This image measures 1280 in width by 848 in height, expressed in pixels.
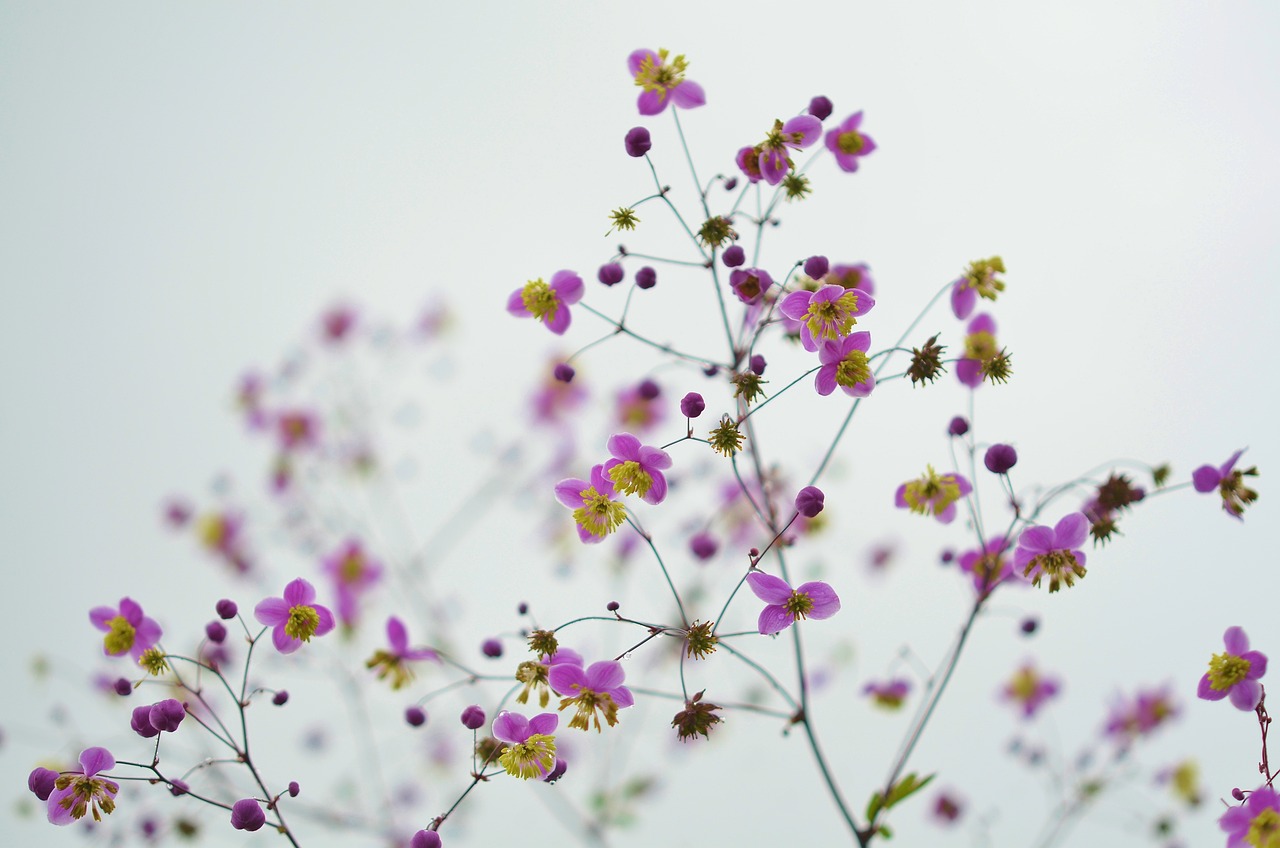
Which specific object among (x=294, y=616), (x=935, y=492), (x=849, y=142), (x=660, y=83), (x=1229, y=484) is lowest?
(x=294, y=616)

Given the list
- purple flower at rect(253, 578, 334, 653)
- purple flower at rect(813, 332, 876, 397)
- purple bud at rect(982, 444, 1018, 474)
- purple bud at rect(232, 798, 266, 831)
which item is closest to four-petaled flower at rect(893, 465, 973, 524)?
purple bud at rect(982, 444, 1018, 474)

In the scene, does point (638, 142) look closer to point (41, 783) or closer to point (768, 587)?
point (768, 587)

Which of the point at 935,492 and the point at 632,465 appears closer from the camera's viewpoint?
the point at 632,465

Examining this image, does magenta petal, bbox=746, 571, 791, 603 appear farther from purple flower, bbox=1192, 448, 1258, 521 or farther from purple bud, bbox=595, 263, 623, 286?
purple flower, bbox=1192, 448, 1258, 521

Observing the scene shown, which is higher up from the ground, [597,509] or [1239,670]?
[1239,670]

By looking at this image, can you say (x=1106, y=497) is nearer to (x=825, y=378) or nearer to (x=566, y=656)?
(x=825, y=378)

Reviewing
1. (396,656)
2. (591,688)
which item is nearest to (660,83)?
(591,688)

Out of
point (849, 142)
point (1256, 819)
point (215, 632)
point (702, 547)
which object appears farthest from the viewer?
point (702, 547)
